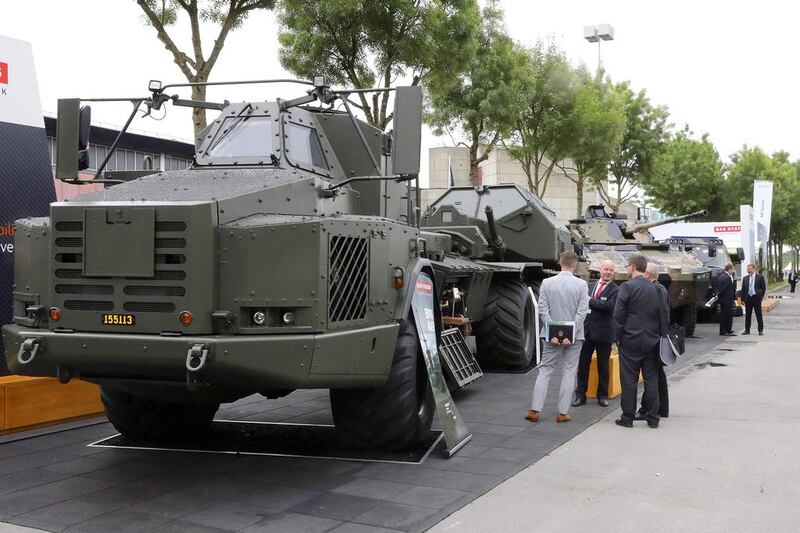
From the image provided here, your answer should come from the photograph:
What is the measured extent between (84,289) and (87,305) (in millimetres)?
104

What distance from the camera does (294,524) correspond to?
5.02 meters

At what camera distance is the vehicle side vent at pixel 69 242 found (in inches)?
214

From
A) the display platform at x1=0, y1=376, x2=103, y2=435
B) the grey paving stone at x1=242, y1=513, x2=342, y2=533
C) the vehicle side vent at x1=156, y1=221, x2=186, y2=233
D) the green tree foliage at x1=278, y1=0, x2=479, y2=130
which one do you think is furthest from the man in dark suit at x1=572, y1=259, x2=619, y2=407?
the green tree foliage at x1=278, y1=0, x2=479, y2=130

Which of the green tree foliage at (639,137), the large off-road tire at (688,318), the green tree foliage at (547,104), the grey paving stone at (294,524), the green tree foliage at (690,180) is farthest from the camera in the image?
the green tree foliage at (690,180)

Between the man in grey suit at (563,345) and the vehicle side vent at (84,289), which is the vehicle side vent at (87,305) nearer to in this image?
the vehicle side vent at (84,289)

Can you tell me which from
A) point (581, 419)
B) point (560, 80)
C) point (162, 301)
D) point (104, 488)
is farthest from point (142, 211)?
point (560, 80)

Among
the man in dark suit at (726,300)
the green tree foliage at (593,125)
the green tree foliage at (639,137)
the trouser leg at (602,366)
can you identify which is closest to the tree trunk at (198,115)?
the trouser leg at (602,366)

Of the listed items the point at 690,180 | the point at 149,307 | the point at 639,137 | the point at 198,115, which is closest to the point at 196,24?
the point at 198,115

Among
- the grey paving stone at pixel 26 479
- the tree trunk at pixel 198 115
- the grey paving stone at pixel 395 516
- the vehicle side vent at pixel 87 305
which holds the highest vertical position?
the tree trunk at pixel 198 115

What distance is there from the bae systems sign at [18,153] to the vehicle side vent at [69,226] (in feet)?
11.4

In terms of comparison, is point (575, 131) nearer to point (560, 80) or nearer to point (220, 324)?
point (560, 80)

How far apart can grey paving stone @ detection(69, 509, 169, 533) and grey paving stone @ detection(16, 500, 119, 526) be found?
82mm

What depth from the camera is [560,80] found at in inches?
1025

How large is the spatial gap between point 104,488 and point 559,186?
41732 millimetres
